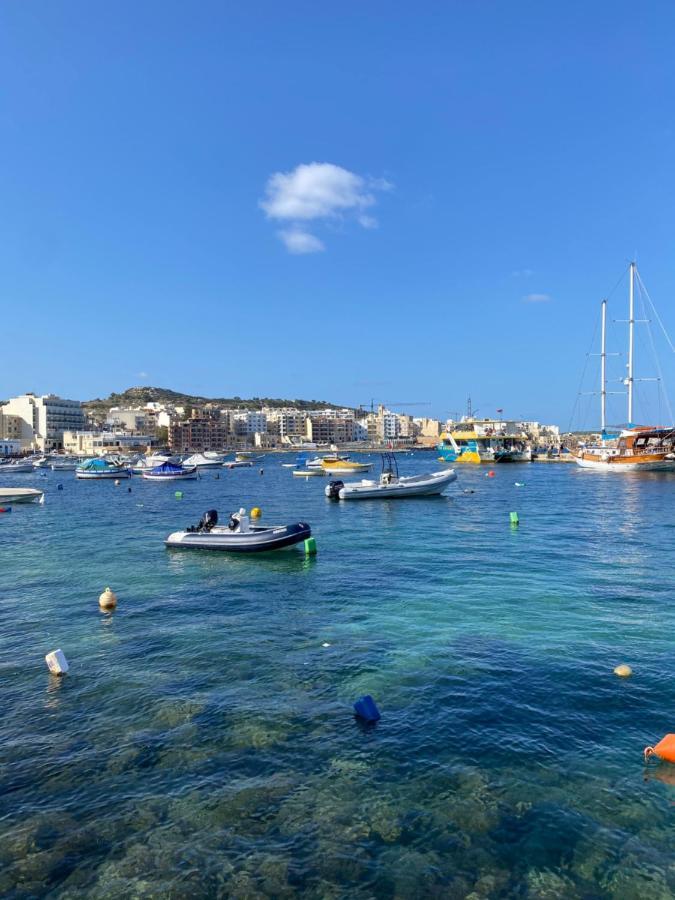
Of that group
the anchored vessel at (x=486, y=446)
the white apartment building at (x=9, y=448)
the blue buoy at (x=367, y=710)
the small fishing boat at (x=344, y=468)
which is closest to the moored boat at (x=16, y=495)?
the small fishing boat at (x=344, y=468)

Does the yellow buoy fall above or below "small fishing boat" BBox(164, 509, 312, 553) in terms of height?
below

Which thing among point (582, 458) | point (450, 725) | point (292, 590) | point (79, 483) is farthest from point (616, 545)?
point (79, 483)

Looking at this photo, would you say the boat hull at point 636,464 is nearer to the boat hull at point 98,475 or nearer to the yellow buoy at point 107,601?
the boat hull at point 98,475

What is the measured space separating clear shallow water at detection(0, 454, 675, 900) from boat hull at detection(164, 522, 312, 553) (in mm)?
2732

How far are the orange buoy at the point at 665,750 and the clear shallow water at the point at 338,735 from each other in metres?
0.32

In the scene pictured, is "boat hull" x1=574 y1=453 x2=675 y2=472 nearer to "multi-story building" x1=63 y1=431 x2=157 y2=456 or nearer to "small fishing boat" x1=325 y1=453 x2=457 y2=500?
"small fishing boat" x1=325 y1=453 x2=457 y2=500

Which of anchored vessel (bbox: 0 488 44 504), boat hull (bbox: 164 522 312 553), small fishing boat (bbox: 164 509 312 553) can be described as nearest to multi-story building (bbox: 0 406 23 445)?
anchored vessel (bbox: 0 488 44 504)

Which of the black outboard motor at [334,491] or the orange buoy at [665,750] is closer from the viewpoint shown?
the orange buoy at [665,750]

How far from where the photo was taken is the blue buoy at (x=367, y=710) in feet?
35.2

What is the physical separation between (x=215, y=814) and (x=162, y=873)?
1155 mm

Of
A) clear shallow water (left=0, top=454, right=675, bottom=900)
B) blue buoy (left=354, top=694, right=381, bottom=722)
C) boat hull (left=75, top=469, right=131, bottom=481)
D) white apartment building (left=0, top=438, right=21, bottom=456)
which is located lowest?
clear shallow water (left=0, top=454, right=675, bottom=900)

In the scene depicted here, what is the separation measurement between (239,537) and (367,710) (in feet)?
55.2

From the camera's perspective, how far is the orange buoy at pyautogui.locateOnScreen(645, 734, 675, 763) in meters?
9.35

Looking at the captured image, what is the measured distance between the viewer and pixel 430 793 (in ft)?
28.2
